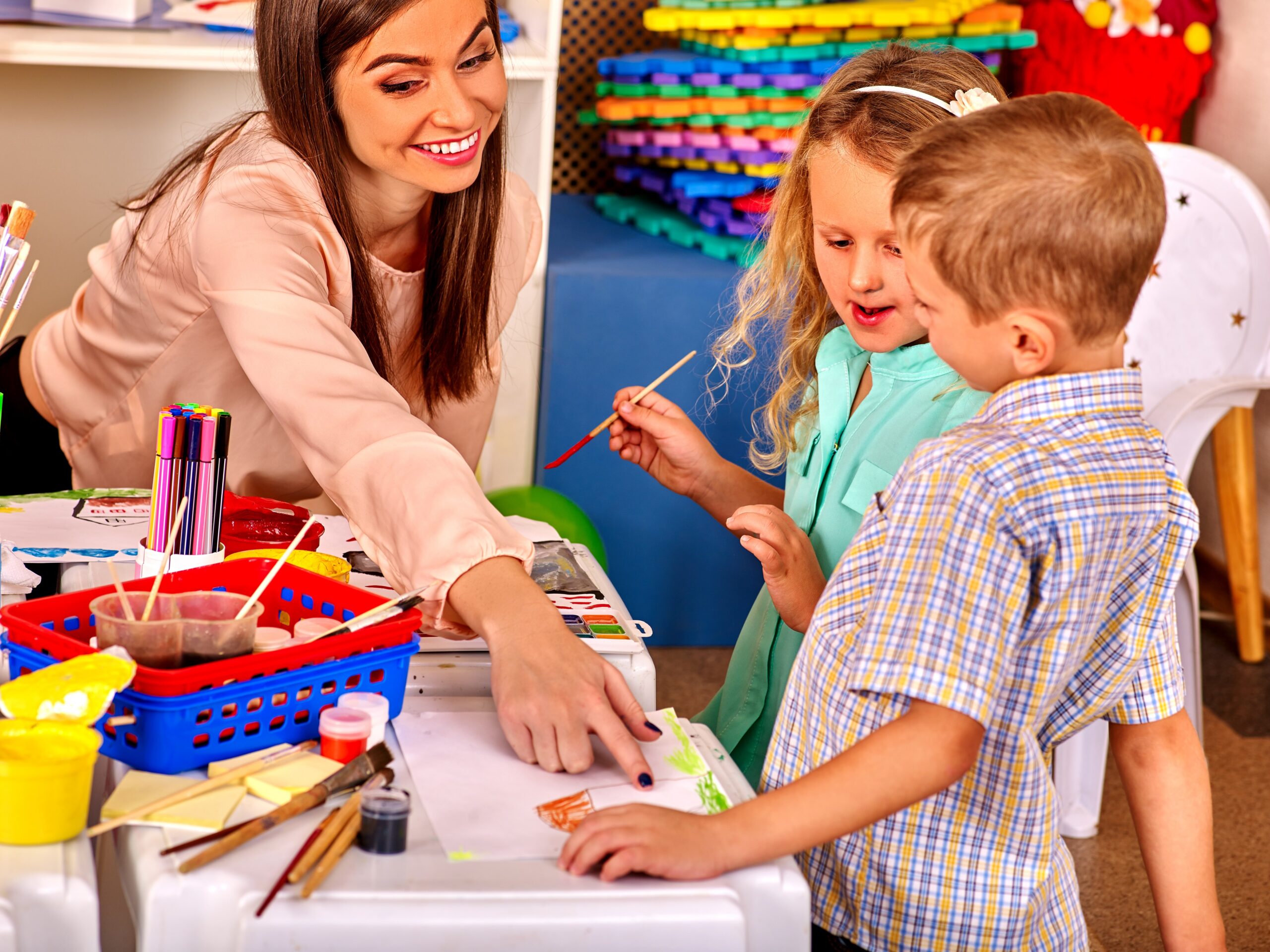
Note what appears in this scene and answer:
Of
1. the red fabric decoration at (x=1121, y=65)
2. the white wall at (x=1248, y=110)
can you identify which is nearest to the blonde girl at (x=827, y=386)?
the red fabric decoration at (x=1121, y=65)

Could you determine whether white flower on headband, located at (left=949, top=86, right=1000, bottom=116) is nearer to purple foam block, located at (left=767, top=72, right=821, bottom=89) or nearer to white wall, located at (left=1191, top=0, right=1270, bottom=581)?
purple foam block, located at (left=767, top=72, right=821, bottom=89)

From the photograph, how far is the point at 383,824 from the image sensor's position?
0.66m

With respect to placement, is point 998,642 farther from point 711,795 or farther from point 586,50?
point 586,50

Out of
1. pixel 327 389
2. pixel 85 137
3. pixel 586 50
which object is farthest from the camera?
pixel 586 50

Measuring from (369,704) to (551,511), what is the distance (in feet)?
3.38

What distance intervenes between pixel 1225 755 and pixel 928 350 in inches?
49.9

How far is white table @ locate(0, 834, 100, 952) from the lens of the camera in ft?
1.98

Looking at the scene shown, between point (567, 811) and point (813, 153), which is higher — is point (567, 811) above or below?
below

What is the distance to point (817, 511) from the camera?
118 centimetres

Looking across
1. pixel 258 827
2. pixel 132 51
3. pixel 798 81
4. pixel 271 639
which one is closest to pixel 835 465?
pixel 271 639

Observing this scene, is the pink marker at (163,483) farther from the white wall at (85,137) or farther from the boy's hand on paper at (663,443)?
the white wall at (85,137)

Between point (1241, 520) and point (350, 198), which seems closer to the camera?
point (350, 198)

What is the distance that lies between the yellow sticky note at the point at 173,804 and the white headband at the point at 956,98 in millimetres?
594

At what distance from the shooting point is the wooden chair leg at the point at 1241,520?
2303 mm
